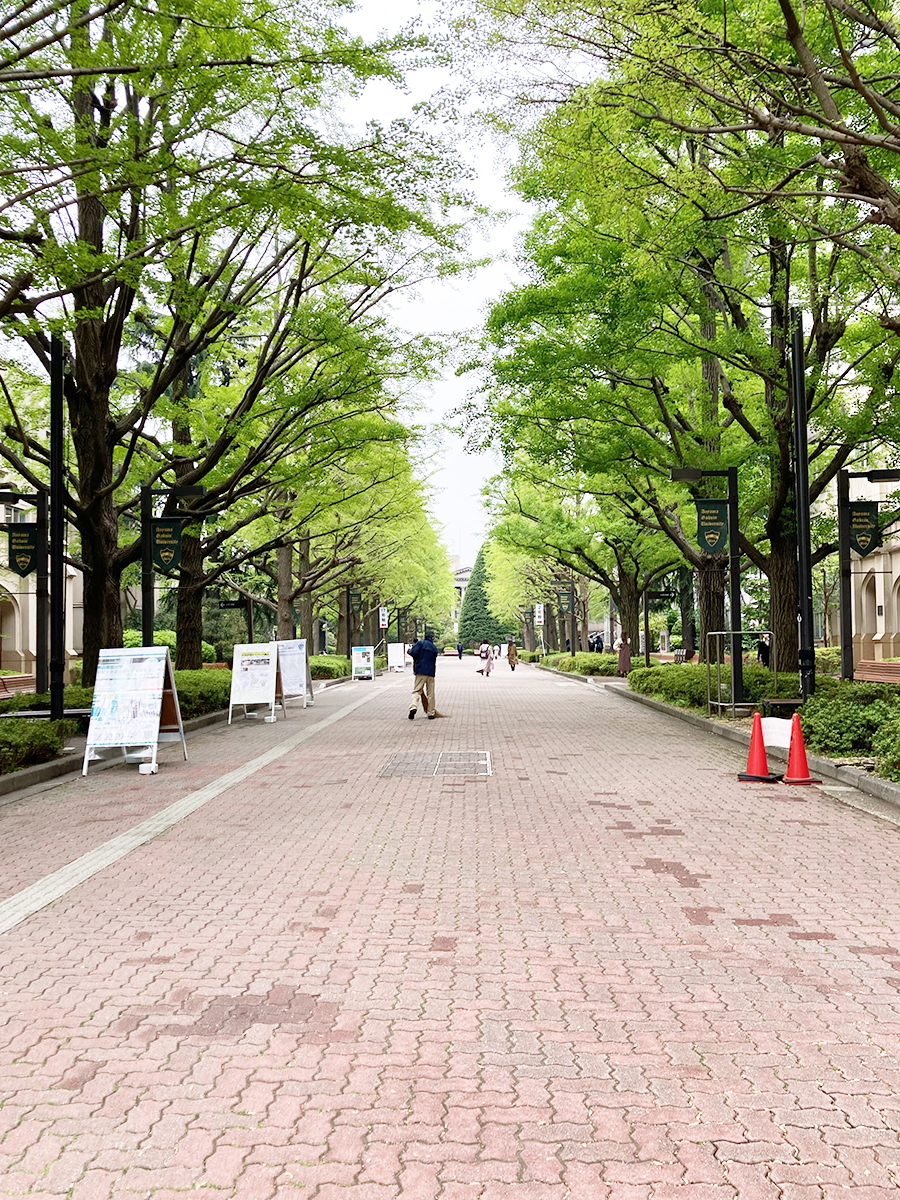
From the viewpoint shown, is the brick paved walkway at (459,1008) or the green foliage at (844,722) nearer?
the brick paved walkway at (459,1008)

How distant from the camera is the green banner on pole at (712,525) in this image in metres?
17.1

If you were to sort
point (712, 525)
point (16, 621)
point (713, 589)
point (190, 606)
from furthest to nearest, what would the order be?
point (16, 621) < point (190, 606) < point (713, 589) < point (712, 525)

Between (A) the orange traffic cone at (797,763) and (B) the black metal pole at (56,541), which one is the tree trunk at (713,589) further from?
(B) the black metal pole at (56,541)

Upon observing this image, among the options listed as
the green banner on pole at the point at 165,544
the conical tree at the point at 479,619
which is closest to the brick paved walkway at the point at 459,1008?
the green banner on pole at the point at 165,544

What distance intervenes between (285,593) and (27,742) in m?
21.6

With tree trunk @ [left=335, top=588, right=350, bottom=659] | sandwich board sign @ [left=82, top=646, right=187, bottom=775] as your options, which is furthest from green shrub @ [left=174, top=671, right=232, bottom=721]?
tree trunk @ [left=335, top=588, right=350, bottom=659]

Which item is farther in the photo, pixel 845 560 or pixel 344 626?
pixel 344 626

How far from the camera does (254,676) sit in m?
19.0

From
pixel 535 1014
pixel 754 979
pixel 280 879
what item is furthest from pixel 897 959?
pixel 280 879

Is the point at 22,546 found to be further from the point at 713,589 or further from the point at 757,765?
the point at 713,589

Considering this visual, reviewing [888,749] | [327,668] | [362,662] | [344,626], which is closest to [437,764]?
[888,749]

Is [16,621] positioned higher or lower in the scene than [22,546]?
lower

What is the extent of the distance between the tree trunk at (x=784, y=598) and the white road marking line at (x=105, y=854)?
9800mm

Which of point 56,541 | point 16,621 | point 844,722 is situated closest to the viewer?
point 844,722
